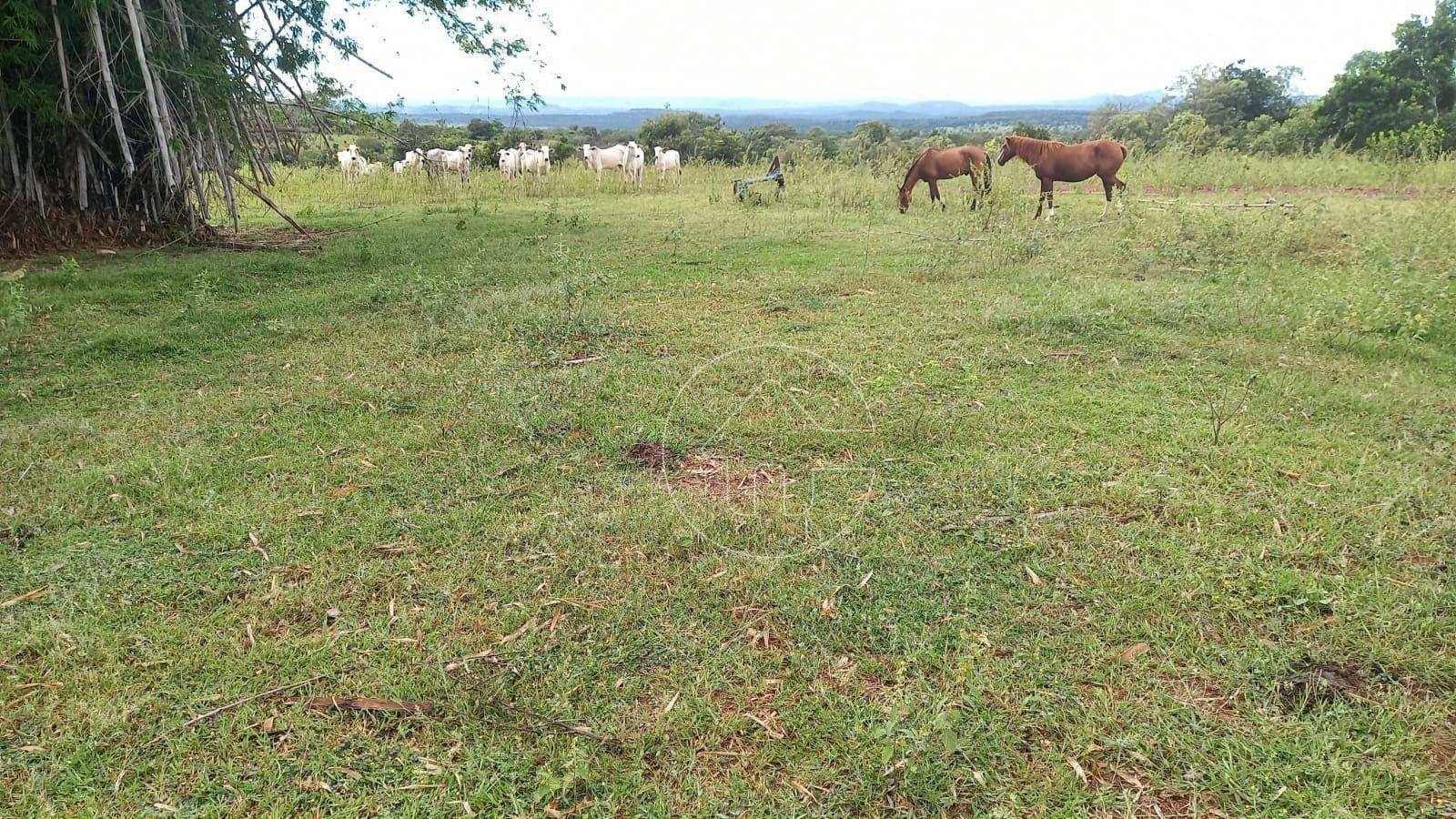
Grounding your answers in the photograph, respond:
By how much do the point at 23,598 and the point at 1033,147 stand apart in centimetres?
946

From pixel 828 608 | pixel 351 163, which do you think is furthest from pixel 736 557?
pixel 351 163

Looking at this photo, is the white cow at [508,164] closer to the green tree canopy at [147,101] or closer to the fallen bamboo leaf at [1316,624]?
the green tree canopy at [147,101]

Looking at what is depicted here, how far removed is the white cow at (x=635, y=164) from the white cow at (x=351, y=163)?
16.5 feet

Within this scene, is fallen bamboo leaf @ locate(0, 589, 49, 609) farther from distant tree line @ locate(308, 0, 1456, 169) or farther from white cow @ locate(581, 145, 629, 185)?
white cow @ locate(581, 145, 629, 185)

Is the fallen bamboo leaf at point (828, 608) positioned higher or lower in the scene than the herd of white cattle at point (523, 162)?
lower

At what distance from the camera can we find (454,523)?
2707mm

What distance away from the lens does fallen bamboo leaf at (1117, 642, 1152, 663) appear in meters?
2.05

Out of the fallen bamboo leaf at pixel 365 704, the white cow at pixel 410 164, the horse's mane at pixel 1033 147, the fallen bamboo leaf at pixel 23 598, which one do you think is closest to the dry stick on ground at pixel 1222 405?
the fallen bamboo leaf at pixel 365 704

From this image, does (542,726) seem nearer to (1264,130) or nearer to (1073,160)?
(1073,160)

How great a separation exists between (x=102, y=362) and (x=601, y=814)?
4.30 metres

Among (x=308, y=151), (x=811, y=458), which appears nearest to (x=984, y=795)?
(x=811, y=458)

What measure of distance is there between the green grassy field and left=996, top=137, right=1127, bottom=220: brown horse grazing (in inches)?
155

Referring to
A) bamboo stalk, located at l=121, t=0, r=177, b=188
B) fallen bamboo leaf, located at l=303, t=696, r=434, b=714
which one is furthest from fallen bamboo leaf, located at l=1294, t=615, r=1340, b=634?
bamboo stalk, located at l=121, t=0, r=177, b=188

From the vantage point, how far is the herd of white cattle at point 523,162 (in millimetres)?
14750
